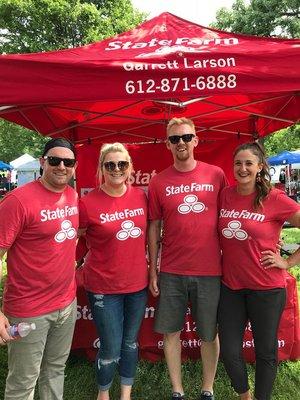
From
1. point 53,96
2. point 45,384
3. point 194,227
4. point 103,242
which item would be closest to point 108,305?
point 103,242

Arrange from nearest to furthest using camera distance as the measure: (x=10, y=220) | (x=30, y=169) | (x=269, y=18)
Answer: (x=10, y=220) → (x=269, y=18) → (x=30, y=169)

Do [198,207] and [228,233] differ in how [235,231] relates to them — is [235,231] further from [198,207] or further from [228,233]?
[198,207]

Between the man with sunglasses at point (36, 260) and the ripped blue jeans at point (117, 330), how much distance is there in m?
0.33

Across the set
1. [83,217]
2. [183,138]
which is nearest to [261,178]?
[183,138]

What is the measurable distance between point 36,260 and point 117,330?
839 millimetres

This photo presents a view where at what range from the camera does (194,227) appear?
2762mm

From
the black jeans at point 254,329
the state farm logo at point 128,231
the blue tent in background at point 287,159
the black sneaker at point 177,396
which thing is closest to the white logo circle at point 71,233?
the state farm logo at point 128,231

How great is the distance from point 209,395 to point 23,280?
1721 mm

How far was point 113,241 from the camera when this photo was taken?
8.85ft

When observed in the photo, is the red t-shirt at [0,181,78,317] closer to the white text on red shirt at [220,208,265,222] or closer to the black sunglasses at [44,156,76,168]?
the black sunglasses at [44,156,76,168]

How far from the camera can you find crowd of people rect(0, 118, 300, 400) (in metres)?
2.33

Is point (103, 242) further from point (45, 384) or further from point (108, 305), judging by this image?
point (45, 384)

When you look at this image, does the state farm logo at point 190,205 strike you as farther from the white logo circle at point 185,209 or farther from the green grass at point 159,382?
the green grass at point 159,382

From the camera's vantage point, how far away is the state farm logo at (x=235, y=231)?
2.61 meters
